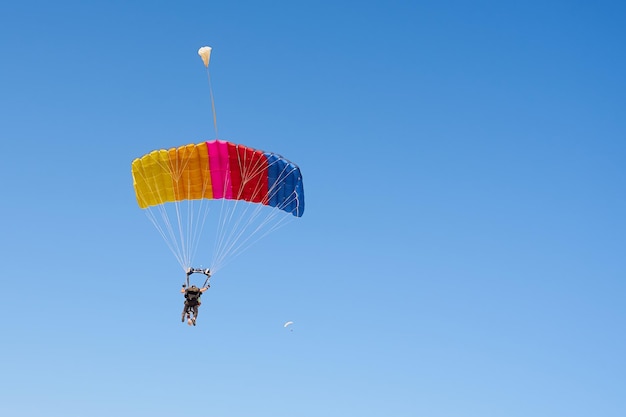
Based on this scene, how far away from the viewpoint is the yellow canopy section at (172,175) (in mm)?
29688

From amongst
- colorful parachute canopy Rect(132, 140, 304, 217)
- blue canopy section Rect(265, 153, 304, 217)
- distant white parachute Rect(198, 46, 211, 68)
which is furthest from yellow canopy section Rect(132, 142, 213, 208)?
distant white parachute Rect(198, 46, 211, 68)

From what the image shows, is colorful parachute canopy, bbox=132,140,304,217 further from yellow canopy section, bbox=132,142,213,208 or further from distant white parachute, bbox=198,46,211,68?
distant white parachute, bbox=198,46,211,68

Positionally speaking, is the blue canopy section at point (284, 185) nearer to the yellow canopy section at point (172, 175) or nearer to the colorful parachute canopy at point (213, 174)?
the colorful parachute canopy at point (213, 174)

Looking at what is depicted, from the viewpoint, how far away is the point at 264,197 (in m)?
30.8

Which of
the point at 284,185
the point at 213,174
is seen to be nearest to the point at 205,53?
the point at 213,174

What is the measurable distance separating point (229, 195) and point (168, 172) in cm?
234

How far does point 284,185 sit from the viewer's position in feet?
101

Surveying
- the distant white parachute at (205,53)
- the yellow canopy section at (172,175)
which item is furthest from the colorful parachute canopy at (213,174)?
the distant white parachute at (205,53)

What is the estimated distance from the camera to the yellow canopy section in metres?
29.7

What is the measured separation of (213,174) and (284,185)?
2671 mm

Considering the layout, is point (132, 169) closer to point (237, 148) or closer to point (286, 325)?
point (237, 148)

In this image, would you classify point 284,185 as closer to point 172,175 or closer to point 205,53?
point 172,175

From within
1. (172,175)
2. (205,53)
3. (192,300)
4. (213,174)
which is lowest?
(192,300)

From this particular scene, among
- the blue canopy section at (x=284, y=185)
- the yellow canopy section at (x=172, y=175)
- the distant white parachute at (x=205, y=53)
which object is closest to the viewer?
the distant white parachute at (x=205, y=53)
